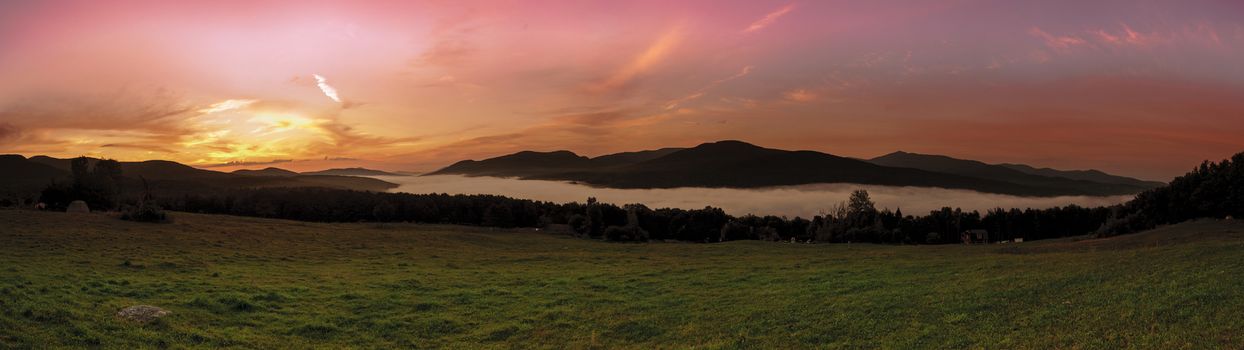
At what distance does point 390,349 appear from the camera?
26141mm

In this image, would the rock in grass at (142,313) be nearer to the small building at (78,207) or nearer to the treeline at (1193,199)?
the small building at (78,207)

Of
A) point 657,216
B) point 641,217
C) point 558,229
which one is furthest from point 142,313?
point 641,217

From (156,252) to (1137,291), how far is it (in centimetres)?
6195

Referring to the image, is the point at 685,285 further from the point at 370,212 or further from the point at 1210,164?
the point at 370,212

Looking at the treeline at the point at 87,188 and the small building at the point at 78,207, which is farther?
the treeline at the point at 87,188

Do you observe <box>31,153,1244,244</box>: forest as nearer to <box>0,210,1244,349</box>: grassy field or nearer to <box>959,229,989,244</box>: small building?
<box>959,229,989,244</box>: small building

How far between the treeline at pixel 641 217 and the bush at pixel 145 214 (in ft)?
193

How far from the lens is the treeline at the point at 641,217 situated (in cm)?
12306

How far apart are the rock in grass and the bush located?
177 feet

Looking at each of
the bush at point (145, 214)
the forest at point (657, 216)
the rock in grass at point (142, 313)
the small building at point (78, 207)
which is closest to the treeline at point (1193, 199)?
the forest at point (657, 216)

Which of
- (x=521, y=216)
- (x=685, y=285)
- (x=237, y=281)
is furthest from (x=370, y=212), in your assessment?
(x=685, y=285)

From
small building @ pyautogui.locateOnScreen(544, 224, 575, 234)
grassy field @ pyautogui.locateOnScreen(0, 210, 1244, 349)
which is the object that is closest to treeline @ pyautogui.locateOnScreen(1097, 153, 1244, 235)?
grassy field @ pyautogui.locateOnScreen(0, 210, 1244, 349)

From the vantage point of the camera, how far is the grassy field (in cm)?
2009

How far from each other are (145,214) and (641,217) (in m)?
90.0
